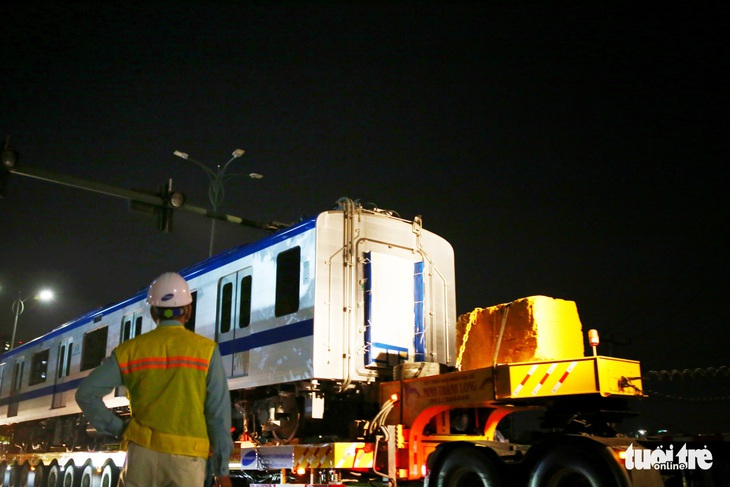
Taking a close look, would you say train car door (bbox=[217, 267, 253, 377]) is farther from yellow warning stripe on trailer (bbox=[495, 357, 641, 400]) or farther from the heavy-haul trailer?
yellow warning stripe on trailer (bbox=[495, 357, 641, 400])

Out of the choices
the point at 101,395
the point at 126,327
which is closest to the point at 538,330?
the point at 101,395

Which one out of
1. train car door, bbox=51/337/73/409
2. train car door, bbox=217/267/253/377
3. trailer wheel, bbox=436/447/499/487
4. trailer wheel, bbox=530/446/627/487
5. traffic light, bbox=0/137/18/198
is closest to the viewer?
trailer wheel, bbox=530/446/627/487

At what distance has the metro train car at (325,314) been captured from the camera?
9.26m

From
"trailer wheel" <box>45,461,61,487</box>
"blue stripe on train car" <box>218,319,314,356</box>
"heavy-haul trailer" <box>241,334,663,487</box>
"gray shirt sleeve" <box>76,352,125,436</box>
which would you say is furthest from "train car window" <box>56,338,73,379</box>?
"gray shirt sleeve" <box>76,352,125,436</box>

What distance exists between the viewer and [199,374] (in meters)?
3.93

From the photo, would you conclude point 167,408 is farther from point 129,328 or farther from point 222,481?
point 129,328

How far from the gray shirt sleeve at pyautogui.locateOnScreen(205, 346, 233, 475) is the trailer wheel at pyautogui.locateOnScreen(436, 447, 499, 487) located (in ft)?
12.7

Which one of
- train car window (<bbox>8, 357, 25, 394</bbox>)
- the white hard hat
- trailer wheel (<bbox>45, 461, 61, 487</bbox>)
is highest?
train car window (<bbox>8, 357, 25, 394</bbox>)

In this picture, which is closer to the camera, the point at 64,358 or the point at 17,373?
the point at 64,358

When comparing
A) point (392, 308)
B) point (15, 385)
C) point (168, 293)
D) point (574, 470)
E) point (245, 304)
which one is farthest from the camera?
point (15, 385)

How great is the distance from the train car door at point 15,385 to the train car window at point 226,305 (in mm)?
13641

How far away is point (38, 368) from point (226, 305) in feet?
40.2

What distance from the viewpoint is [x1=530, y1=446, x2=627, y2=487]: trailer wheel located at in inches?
240

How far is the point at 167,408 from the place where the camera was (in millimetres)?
3822
